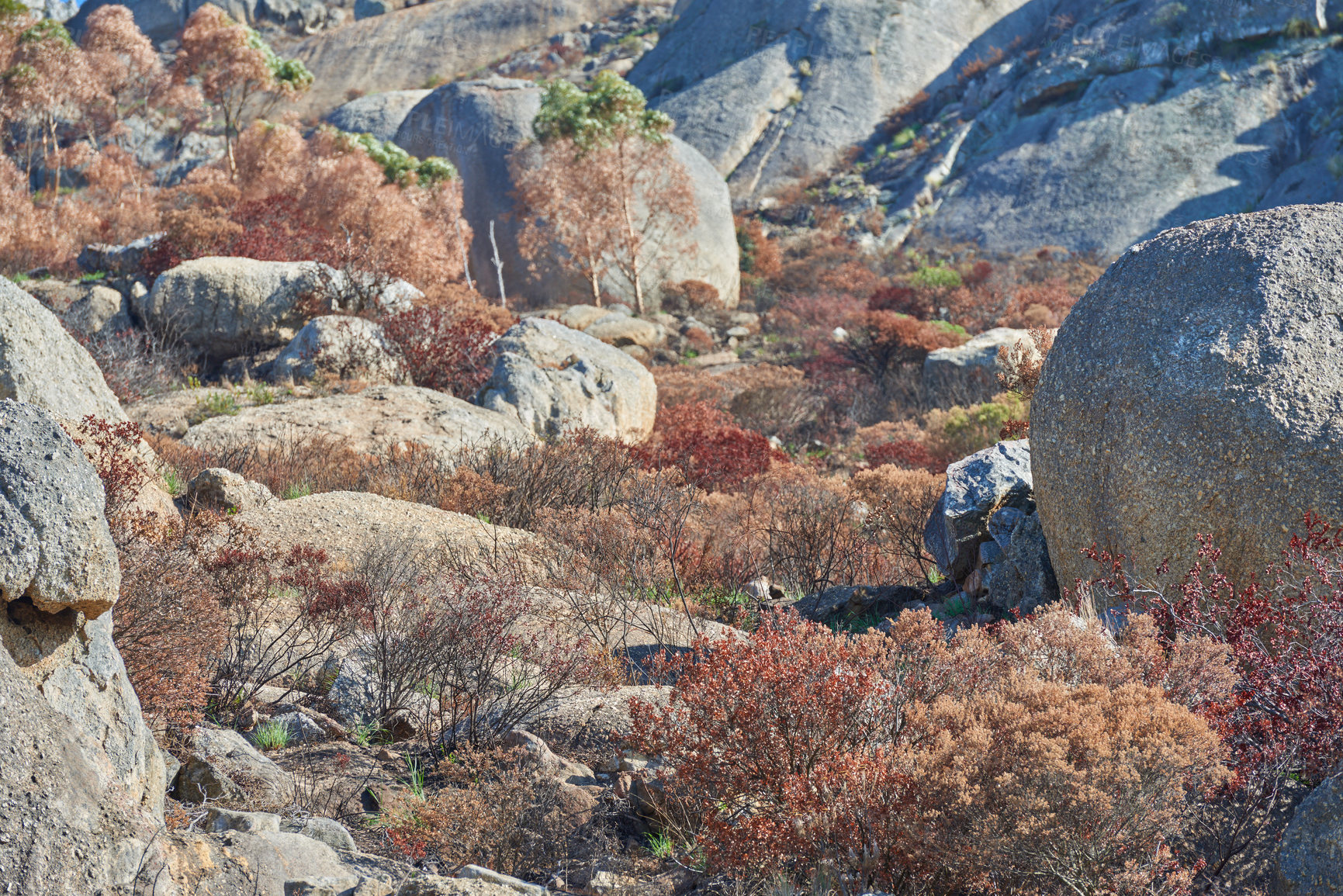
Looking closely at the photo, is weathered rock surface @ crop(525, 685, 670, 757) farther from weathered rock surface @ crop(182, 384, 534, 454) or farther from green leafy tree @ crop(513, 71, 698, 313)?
green leafy tree @ crop(513, 71, 698, 313)

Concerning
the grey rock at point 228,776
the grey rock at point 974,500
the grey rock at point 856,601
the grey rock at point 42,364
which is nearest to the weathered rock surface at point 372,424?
the grey rock at point 42,364

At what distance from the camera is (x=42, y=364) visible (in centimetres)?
653

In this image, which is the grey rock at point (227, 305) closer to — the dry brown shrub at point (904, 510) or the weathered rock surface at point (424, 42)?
the dry brown shrub at point (904, 510)

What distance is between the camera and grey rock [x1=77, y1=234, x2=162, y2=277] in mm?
17344

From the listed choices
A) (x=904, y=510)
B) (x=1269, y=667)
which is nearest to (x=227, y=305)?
(x=904, y=510)

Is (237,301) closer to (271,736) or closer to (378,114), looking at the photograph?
(271,736)

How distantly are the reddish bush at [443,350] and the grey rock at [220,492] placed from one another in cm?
519

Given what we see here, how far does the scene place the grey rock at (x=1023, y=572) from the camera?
6156 mm

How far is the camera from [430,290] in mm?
17219

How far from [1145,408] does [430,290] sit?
46.2 ft

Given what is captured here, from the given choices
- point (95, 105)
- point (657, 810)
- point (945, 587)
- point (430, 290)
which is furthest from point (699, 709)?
point (95, 105)

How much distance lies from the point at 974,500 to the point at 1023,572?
92 centimetres

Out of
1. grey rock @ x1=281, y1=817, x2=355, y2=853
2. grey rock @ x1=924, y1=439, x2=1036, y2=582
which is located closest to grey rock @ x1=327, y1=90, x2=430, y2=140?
grey rock @ x1=924, y1=439, x2=1036, y2=582

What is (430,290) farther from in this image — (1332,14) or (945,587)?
(1332,14)
